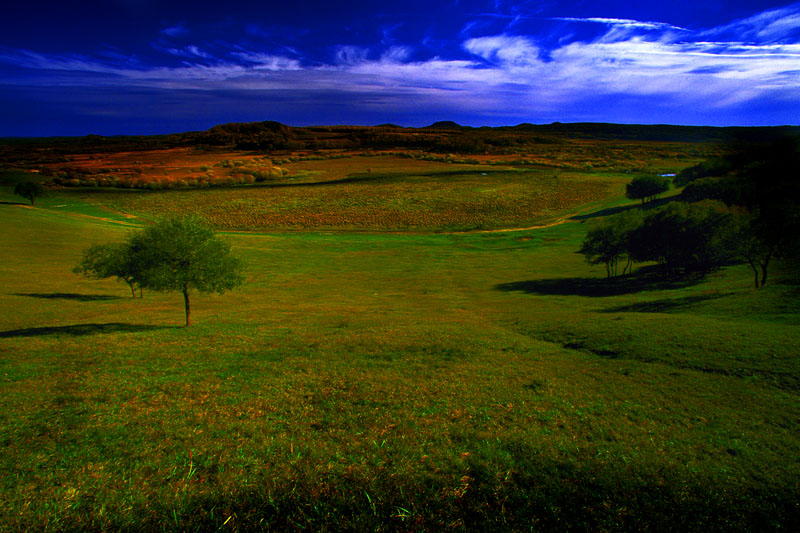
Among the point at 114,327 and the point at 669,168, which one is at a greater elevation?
the point at 669,168

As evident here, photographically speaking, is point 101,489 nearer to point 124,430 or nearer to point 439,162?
point 124,430

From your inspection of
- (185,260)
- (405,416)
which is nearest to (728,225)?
(405,416)

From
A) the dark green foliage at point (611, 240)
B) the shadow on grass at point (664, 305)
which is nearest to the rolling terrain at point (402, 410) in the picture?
the shadow on grass at point (664, 305)

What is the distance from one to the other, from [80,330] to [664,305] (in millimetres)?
50138

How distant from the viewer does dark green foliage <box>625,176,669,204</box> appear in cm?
11244

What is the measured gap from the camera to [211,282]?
32.8 metres

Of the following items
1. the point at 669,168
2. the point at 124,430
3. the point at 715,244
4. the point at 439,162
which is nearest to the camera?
the point at 124,430

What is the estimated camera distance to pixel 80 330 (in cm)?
2644

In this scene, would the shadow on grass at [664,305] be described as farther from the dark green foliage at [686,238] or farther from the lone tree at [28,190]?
the lone tree at [28,190]

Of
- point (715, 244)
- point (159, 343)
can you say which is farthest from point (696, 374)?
point (715, 244)

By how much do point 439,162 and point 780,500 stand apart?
19144cm

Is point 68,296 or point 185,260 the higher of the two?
point 185,260

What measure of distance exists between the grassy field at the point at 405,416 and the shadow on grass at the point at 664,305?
0.36 meters

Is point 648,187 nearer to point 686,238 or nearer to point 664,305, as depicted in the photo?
point 686,238
